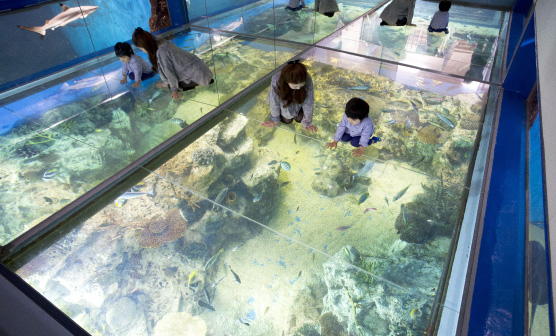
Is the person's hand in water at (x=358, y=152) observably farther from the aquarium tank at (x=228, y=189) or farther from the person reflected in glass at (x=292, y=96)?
the person reflected in glass at (x=292, y=96)

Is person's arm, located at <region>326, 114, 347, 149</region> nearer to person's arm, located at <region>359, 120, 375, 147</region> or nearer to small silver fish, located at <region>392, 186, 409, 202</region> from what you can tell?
person's arm, located at <region>359, 120, 375, 147</region>

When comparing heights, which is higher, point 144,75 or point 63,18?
point 63,18

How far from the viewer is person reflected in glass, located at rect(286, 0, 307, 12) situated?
5.03m

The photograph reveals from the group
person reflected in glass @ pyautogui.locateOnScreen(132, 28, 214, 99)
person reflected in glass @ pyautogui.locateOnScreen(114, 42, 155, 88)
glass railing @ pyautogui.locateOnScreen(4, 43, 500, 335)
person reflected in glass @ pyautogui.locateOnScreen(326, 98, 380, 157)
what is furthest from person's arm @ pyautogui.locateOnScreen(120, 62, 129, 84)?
person reflected in glass @ pyautogui.locateOnScreen(326, 98, 380, 157)

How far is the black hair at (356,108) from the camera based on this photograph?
2.25 metres

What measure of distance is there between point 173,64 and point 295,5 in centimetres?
276

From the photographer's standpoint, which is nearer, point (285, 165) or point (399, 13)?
point (285, 165)

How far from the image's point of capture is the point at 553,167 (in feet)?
3.33

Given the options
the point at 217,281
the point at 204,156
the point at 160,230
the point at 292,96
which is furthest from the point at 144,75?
the point at 217,281

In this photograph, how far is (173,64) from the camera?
327cm

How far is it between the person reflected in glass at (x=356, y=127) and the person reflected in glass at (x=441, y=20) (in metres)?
3.67

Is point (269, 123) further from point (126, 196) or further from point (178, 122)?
point (126, 196)

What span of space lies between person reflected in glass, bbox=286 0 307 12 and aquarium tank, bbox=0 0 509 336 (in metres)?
1.23

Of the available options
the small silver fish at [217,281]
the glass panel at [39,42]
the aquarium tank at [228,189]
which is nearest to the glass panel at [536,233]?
the aquarium tank at [228,189]
